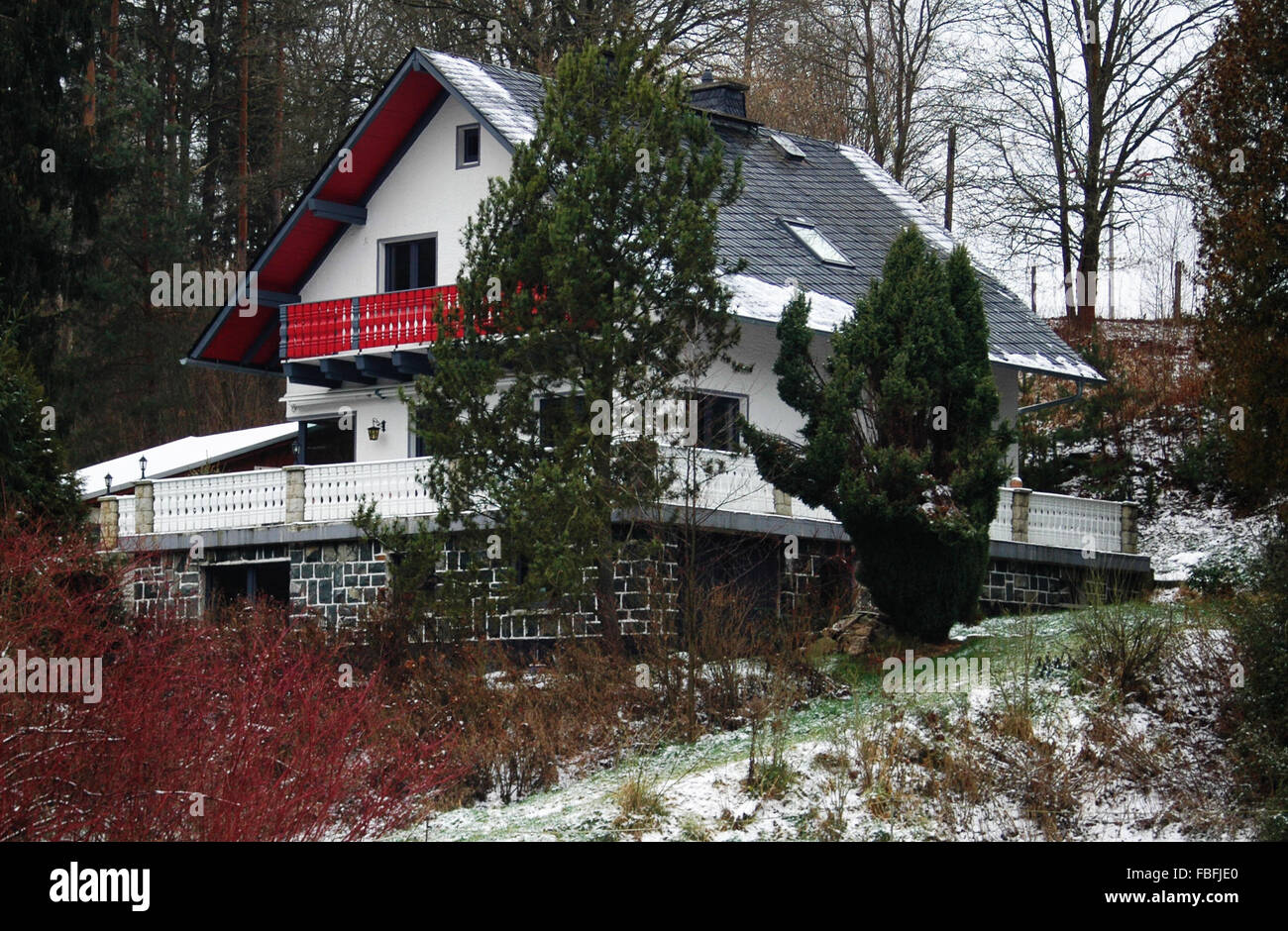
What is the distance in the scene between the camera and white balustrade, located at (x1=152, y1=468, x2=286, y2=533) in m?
27.5

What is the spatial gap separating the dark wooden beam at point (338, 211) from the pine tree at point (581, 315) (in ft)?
A: 28.7

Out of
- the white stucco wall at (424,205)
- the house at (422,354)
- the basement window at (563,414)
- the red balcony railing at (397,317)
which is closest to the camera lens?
the basement window at (563,414)

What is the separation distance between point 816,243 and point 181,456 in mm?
12397

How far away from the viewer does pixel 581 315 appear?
2161 cm

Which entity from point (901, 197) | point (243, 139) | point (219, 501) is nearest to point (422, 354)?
point (219, 501)

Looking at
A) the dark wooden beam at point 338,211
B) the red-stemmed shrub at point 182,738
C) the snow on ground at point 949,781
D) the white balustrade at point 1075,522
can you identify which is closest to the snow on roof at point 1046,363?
the white balustrade at point 1075,522

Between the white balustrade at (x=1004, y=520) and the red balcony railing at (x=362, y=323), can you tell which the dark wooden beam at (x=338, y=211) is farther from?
the white balustrade at (x=1004, y=520)

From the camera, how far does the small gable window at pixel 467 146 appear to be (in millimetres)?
29875

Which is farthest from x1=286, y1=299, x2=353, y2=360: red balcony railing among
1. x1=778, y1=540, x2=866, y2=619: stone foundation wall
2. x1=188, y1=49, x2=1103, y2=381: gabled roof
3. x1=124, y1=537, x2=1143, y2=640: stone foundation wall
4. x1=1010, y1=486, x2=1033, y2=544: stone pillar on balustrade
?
x1=1010, y1=486, x2=1033, y2=544: stone pillar on balustrade

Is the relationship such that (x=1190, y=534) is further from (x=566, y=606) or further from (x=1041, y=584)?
(x=566, y=606)

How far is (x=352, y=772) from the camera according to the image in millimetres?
16719

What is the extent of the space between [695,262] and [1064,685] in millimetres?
6595

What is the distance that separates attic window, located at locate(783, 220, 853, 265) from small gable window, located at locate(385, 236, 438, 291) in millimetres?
5954
